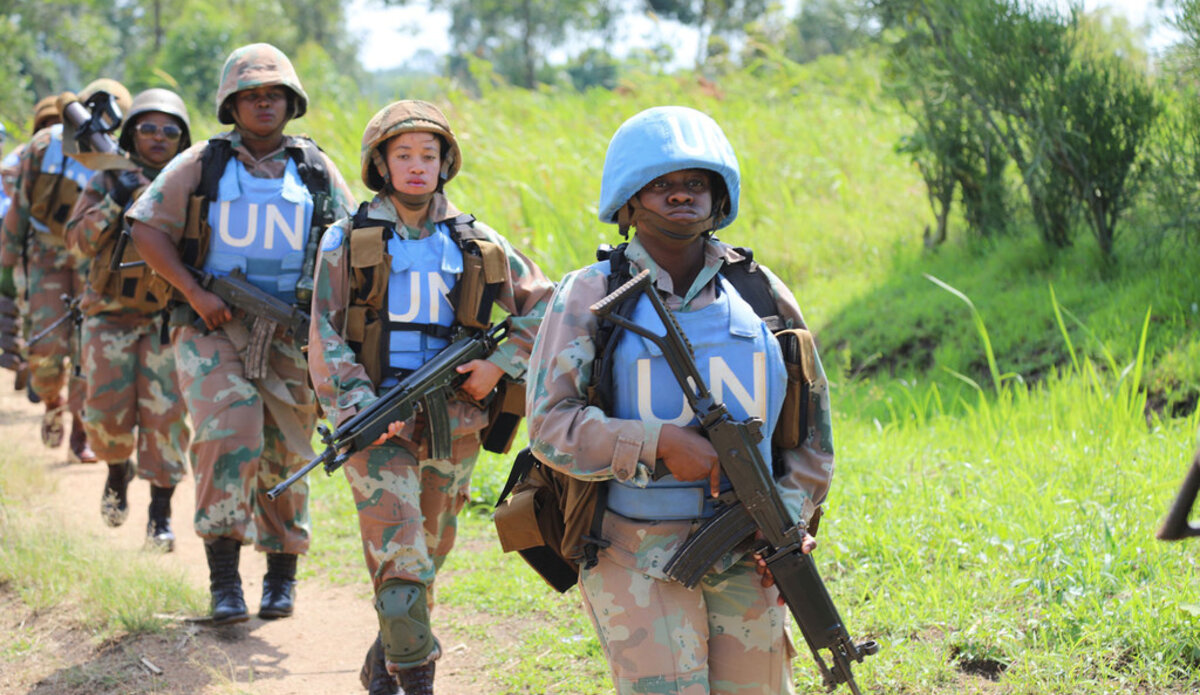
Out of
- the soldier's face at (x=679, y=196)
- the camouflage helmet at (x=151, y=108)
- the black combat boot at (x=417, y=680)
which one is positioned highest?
the camouflage helmet at (x=151, y=108)

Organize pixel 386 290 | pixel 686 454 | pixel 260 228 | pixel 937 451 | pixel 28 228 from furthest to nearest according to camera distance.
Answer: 1. pixel 28 228
2. pixel 937 451
3. pixel 260 228
4. pixel 386 290
5. pixel 686 454

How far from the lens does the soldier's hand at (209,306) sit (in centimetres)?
483

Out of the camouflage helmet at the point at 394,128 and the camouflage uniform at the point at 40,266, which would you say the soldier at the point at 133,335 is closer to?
the camouflage uniform at the point at 40,266

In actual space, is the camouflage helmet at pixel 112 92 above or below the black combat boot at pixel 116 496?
above

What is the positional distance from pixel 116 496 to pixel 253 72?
2.94 meters

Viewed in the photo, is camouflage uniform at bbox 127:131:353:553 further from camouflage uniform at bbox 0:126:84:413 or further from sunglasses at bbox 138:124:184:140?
camouflage uniform at bbox 0:126:84:413

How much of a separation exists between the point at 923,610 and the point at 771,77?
10960 mm

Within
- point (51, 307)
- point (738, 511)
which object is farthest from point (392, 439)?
point (51, 307)

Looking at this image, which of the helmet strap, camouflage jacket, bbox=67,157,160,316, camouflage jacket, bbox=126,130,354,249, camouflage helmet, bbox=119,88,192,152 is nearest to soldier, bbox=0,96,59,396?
camouflage jacket, bbox=67,157,160,316

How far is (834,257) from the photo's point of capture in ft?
32.5

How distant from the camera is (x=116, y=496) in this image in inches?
266

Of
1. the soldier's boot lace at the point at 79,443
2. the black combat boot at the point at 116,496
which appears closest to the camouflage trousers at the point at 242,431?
the black combat boot at the point at 116,496

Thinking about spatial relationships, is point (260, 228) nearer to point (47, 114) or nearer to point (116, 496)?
point (116, 496)

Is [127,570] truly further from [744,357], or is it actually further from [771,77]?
[771,77]
